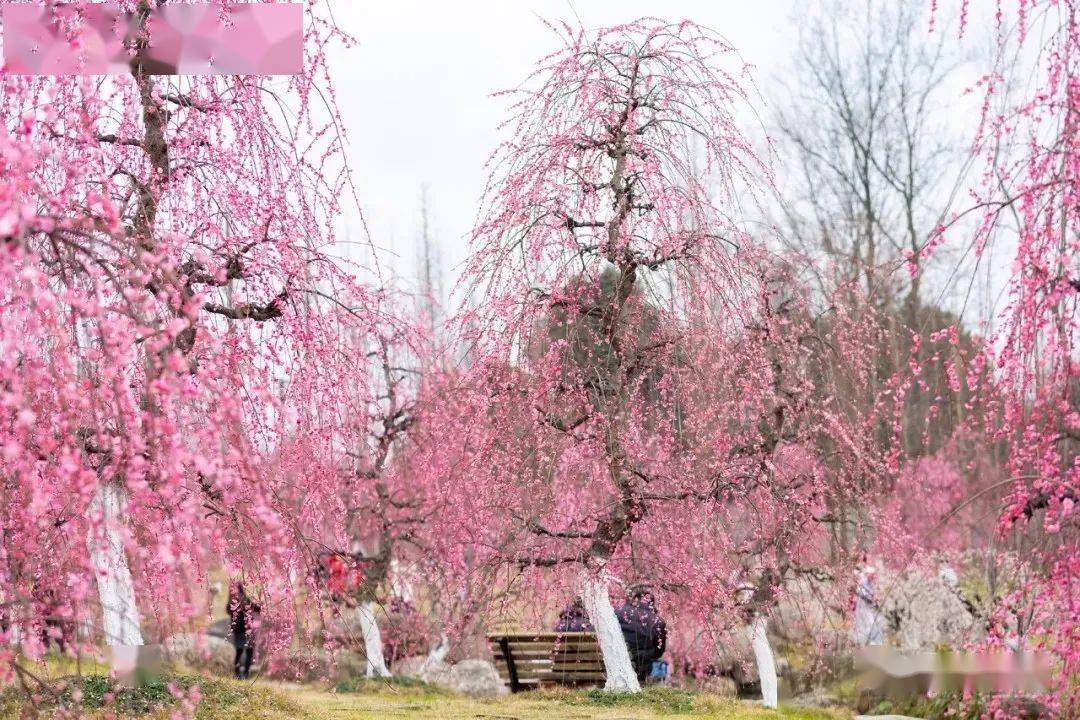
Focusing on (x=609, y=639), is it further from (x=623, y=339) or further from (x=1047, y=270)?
(x=1047, y=270)

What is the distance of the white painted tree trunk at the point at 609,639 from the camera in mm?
7719

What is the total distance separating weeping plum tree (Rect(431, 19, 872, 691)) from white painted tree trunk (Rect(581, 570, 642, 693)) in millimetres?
27

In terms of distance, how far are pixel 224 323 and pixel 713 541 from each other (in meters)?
3.01

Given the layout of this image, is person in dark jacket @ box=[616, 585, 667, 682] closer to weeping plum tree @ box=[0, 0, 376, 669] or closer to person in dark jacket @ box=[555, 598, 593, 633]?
person in dark jacket @ box=[555, 598, 593, 633]

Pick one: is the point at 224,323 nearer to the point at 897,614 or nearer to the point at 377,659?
the point at 377,659

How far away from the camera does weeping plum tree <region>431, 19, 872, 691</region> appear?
6.05 m

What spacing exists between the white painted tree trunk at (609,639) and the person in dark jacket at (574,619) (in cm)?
76

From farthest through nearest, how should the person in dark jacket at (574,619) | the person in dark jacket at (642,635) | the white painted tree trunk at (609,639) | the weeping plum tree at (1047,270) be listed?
the person in dark jacket at (642,635) → the person in dark jacket at (574,619) → the white painted tree trunk at (609,639) → the weeping plum tree at (1047,270)

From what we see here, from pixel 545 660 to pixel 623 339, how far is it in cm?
385
